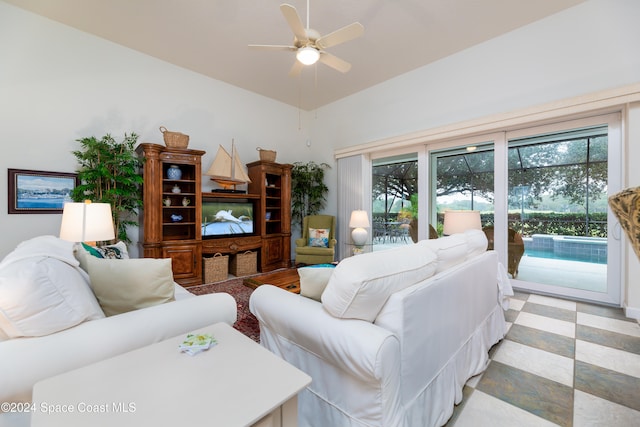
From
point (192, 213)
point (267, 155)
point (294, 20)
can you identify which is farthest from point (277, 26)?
point (192, 213)

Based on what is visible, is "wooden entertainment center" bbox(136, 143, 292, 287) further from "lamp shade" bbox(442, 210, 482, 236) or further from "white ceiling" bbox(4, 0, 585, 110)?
"lamp shade" bbox(442, 210, 482, 236)

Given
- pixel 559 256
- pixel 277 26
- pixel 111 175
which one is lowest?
pixel 559 256

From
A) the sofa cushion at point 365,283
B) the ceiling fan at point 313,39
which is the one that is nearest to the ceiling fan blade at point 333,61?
the ceiling fan at point 313,39

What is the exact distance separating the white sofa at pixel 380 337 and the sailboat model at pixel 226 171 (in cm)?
292

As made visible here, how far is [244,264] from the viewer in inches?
169

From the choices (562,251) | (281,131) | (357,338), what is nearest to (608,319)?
(562,251)

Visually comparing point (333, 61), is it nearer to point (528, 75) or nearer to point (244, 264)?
point (528, 75)

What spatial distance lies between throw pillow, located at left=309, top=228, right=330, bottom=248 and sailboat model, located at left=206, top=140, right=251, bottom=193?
57.3 inches

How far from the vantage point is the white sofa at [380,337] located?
105 centimetres

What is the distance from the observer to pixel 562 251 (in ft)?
10.8

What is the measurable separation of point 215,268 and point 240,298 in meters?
0.98

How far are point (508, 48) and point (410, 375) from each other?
3925 millimetres

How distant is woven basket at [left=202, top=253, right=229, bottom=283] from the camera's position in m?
3.87

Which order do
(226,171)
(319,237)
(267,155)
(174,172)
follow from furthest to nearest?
1. (319,237)
2. (267,155)
3. (226,171)
4. (174,172)
